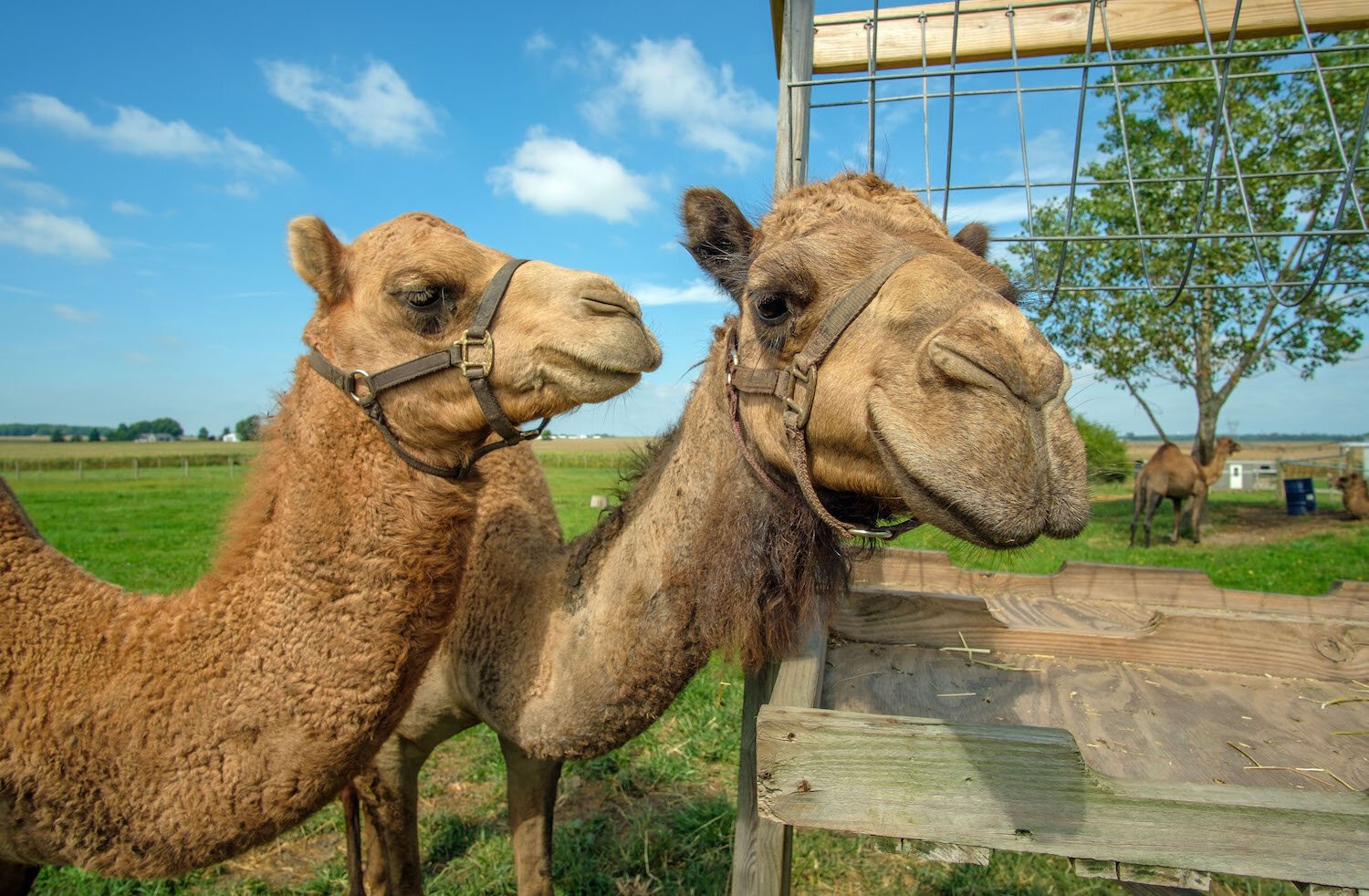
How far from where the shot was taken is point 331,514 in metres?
2.42

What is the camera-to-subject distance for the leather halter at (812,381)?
189cm

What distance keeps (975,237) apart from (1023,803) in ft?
6.21

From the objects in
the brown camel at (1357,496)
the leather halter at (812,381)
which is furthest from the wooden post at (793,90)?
the brown camel at (1357,496)

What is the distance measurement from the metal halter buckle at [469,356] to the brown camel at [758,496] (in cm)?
70

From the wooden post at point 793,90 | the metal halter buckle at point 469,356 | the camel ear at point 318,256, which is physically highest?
the wooden post at point 793,90

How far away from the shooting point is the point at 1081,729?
227cm

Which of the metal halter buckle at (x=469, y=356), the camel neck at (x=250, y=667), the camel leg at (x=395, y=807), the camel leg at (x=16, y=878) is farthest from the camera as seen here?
the camel leg at (x=395, y=807)

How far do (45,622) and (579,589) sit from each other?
1.68 meters

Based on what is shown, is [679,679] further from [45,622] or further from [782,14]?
[782,14]

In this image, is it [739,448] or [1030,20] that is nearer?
[739,448]

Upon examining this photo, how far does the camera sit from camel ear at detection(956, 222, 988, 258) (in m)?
2.65

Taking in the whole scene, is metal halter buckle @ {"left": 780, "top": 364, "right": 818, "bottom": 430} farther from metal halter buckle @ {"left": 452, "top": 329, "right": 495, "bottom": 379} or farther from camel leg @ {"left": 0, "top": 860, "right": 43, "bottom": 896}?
camel leg @ {"left": 0, "top": 860, "right": 43, "bottom": 896}

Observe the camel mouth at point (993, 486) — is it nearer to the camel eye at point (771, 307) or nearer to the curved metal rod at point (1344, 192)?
the camel eye at point (771, 307)

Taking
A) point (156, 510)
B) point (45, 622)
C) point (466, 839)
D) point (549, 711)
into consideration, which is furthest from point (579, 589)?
point (156, 510)
